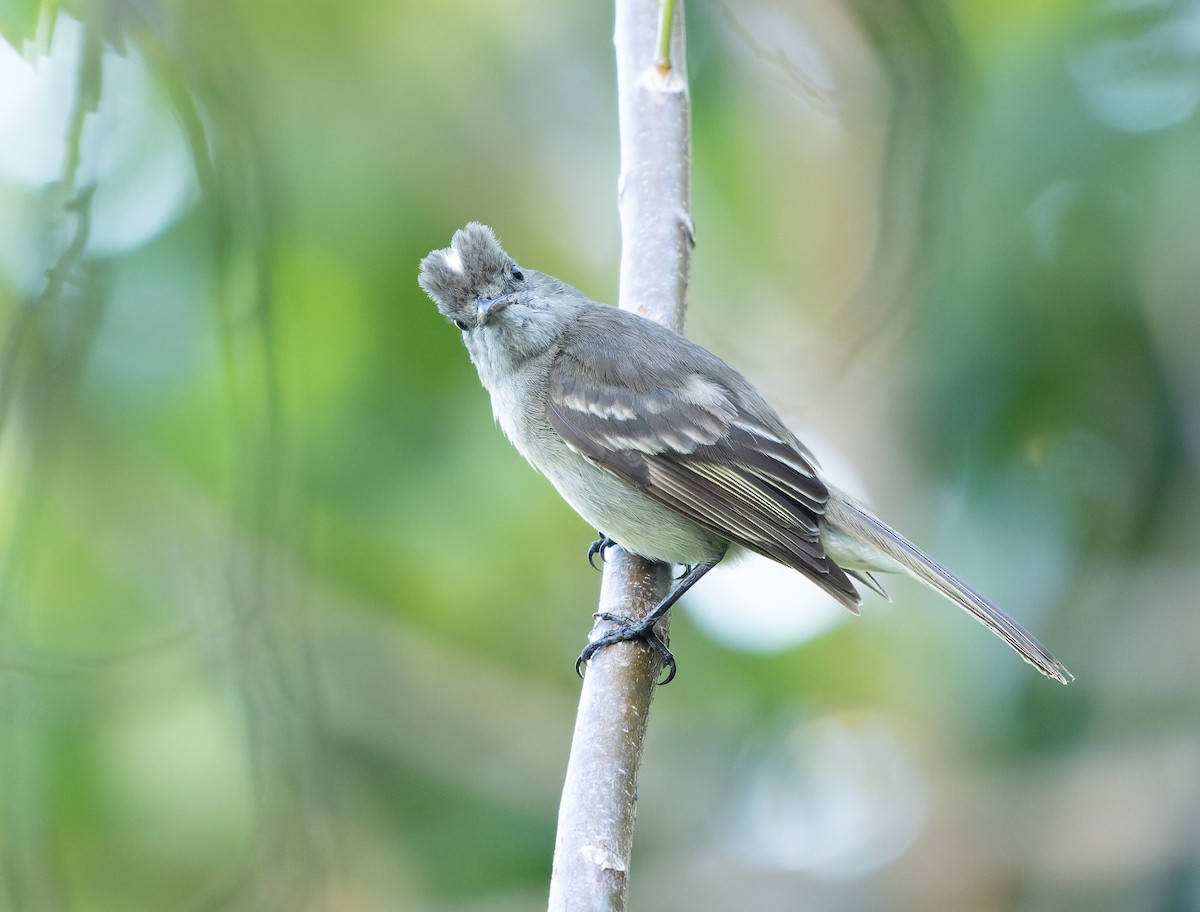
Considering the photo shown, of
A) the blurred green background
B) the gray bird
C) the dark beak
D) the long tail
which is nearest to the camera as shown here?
the long tail

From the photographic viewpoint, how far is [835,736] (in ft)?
22.4

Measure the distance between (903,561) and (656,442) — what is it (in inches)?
32.6

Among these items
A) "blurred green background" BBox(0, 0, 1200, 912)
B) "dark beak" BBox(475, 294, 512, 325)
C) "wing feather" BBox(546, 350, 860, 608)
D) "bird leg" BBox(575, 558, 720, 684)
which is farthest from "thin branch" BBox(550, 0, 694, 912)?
"blurred green background" BBox(0, 0, 1200, 912)

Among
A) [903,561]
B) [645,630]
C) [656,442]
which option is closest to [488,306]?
[656,442]

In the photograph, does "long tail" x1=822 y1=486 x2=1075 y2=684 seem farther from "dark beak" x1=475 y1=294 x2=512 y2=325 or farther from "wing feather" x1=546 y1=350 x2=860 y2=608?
"dark beak" x1=475 y1=294 x2=512 y2=325

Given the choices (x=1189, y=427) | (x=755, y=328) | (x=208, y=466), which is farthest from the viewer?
(x=755, y=328)

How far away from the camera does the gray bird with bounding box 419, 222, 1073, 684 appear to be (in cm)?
367

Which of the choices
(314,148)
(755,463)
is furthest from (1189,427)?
(314,148)

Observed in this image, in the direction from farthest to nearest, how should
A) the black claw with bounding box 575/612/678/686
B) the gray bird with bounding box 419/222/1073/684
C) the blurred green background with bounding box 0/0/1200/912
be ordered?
the blurred green background with bounding box 0/0/1200/912 → the gray bird with bounding box 419/222/1073/684 → the black claw with bounding box 575/612/678/686

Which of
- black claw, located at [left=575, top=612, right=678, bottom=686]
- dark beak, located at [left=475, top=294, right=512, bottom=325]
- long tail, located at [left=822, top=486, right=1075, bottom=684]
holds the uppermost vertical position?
dark beak, located at [left=475, top=294, right=512, bottom=325]

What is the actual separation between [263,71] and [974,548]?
392cm

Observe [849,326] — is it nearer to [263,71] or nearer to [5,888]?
[263,71]

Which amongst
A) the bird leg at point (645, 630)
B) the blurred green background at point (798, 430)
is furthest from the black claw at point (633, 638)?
the blurred green background at point (798, 430)

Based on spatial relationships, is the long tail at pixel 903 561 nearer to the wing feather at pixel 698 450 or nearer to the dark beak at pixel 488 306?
the wing feather at pixel 698 450
